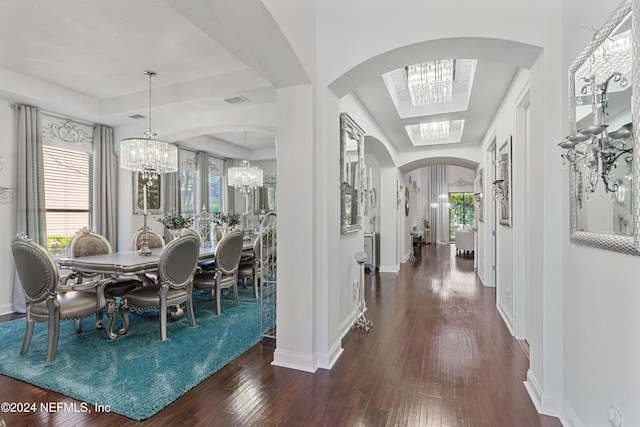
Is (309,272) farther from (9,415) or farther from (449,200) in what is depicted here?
(449,200)

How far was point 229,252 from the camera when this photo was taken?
4055mm

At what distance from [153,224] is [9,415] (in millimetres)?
4516

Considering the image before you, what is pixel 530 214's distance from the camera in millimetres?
2254

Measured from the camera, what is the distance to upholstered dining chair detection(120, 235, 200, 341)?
10.1 feet

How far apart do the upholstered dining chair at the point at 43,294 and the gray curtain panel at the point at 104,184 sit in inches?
98.1

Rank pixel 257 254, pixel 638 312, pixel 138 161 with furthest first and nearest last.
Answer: pixel 257 254 < pixel 138 161 < pixel 638 312

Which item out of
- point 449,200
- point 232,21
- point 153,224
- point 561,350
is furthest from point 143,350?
point 449,200

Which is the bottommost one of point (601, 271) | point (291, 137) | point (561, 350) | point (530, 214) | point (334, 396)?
point (334, 396)

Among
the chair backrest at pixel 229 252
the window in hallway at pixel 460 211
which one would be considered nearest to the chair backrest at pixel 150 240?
the chair backrest at pixel 229 252

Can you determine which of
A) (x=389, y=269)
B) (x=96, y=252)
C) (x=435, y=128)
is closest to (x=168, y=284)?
(x=96, y=252)

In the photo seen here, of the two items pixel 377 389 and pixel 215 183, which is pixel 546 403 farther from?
pixel 215 183

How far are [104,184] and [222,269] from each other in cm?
288

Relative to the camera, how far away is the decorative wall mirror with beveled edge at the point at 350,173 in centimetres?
330

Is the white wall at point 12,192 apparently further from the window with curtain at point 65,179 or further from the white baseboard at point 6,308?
the window with curtain at point 65,179
